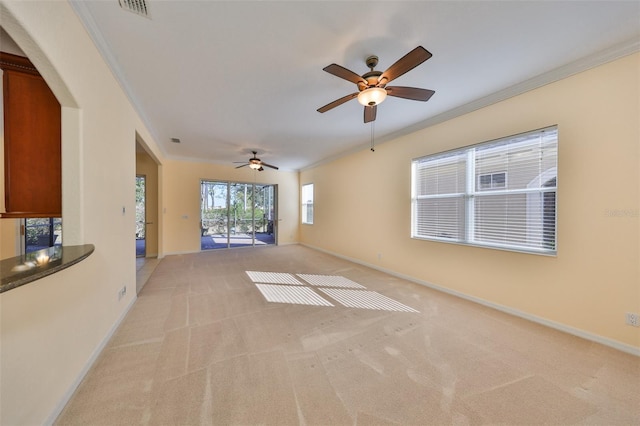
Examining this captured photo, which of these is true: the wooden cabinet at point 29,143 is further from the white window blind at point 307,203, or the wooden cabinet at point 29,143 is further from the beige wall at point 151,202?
the white window blind at point 307,203

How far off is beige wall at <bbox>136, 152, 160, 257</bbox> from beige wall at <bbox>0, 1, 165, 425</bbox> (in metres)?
3.90

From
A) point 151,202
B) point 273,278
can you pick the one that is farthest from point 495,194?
point 151,202

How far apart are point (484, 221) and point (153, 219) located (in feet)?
24.8

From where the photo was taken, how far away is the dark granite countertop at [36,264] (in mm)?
1007

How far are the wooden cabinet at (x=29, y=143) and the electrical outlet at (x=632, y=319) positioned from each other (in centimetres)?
502

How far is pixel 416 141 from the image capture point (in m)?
3.92

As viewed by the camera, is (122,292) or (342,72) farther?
(122,292)

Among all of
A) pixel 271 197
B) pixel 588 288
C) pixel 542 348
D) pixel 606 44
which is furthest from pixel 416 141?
pixel 271 197

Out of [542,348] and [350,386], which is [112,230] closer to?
[350,386]

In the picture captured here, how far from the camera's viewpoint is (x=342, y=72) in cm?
196

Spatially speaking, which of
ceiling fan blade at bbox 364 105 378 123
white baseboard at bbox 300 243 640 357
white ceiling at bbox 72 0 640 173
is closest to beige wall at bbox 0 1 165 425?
white ceiling at bbox 72 0 640 173

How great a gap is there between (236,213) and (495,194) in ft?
21.9

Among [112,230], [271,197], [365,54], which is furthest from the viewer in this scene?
[271,197]

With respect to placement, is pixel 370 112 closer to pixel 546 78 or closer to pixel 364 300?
pixel 546 78
